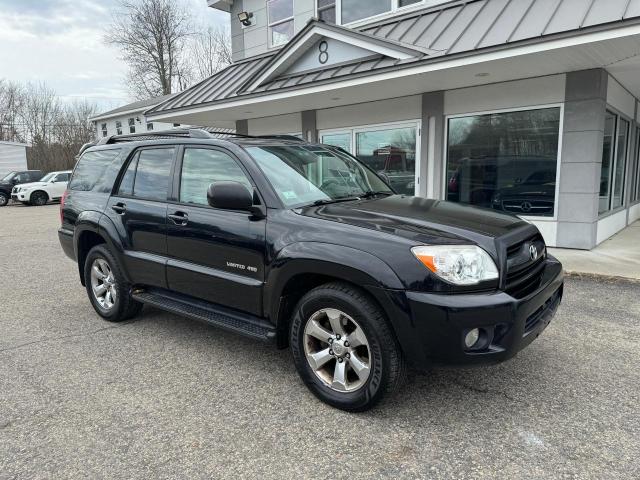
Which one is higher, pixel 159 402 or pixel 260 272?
pixel 260 272

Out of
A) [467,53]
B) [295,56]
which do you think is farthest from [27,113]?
[467,53]

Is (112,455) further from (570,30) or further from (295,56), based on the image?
(295,56)

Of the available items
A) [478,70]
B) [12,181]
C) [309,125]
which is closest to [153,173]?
[478,70]

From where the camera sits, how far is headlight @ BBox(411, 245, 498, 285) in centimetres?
262

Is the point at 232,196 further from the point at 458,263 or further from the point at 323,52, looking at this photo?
the point at 323,52

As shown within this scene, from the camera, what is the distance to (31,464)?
2486 millimetres

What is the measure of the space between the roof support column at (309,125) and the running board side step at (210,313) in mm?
7522

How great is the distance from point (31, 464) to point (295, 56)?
886cm

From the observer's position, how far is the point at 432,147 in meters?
9.16

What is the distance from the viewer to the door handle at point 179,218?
3.76 m

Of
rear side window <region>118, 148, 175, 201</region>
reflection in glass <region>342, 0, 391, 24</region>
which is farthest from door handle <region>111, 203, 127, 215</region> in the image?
reflection in glass <region>342, 0, 391, 24</region>

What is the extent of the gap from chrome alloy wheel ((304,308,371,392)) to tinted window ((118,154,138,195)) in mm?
2465

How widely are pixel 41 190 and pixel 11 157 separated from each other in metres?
13.0

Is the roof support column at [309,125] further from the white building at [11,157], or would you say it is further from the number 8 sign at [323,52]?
the white building at [11,157]
